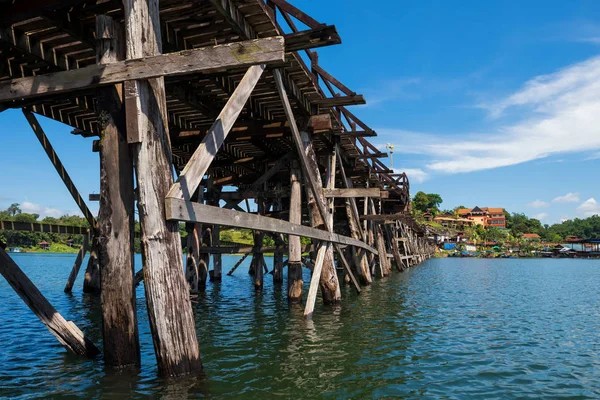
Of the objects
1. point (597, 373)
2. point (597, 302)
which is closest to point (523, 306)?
point (597, 302)

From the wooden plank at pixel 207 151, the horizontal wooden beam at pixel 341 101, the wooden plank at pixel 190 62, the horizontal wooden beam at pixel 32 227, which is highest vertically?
the horizontal wooden beam at pixel 341 101

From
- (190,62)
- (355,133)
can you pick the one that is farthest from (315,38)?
(355,133)

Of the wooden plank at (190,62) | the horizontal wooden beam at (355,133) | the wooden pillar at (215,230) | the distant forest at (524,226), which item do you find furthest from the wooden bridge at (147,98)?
the distant forest at (524,226)

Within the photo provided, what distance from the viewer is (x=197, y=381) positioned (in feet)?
16.5

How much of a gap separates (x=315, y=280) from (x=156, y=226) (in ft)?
20.0

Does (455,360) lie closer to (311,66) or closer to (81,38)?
(311,66)

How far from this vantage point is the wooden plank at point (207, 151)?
15.7 ft

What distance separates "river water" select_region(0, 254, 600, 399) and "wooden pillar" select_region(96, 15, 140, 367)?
0.56 metres

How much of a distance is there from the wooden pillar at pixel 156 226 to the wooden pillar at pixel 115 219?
1.70 ft

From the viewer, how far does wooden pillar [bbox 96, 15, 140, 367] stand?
16.7 ft

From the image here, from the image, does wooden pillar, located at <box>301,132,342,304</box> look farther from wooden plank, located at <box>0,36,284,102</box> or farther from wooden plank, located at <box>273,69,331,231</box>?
wooden plank, located at <box>0,36,284,102</box>

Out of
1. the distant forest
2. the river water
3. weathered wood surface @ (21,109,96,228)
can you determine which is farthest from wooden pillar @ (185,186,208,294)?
the distant forest

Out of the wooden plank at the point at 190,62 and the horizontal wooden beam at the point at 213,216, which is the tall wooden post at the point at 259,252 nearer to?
the horizontal wooden beam at the point at 213,216

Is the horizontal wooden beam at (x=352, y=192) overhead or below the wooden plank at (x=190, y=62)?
below
